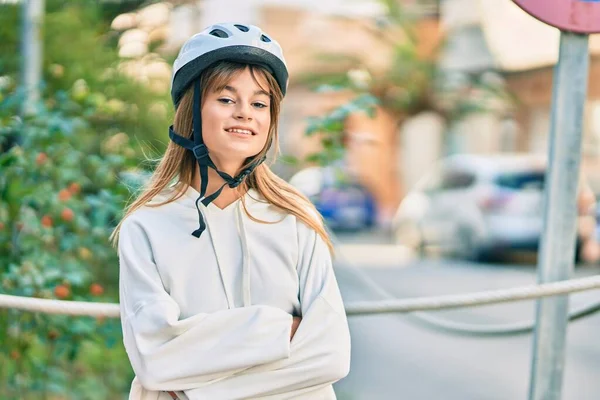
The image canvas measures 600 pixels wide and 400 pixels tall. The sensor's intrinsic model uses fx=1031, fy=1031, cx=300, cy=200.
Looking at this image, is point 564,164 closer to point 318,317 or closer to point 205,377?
point 318,317

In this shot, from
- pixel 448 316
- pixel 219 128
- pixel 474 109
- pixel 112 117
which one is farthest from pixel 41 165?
pixel 474 109

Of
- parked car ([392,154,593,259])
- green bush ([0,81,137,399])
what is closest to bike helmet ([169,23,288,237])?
green bush ([0,81,137,399])

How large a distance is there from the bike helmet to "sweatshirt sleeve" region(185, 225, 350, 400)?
258mm

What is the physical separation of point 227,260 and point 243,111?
0.32 meters

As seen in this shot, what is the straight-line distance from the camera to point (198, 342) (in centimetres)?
209

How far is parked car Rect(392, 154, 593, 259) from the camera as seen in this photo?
14078 mm

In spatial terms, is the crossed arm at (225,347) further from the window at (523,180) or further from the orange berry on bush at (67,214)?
the window at (523,180)

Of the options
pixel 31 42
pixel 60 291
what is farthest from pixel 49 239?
pixel 31 42

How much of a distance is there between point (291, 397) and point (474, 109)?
22.7m

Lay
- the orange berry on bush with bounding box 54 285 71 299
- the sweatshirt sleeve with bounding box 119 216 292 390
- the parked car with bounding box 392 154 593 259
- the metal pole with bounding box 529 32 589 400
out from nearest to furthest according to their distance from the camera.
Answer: the sweatshirt sleeve with bounding box 119 216 292 390
the metal pole with bounding box 529 32 589 400
the orange berry on bush with bounding box 54 285 71 299
the parked car with bounding box 392 154 593 259

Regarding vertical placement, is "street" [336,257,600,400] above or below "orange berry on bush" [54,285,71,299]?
below

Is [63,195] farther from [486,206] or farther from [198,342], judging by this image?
[486,206]

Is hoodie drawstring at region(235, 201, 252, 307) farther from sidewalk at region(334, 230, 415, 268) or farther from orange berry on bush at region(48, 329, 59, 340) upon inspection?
sidewalk at region(334, 230, 415, 268)

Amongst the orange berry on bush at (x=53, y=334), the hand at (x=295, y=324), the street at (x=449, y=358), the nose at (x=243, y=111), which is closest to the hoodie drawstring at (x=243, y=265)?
the hand at (x=295, y=324)
